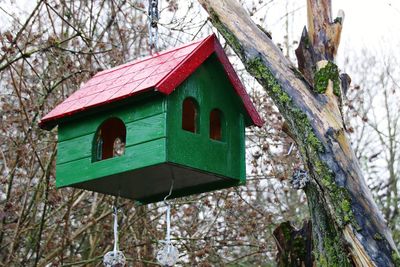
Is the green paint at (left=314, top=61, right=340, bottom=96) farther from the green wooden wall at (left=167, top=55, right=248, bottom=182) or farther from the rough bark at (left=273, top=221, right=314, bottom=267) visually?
the rough bark at (left=273, top=221, right=314, bottom=267)

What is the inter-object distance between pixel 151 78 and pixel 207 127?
0.33m

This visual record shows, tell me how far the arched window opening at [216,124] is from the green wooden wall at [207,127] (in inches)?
1.0

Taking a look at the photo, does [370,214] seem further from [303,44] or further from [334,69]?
[303,44]

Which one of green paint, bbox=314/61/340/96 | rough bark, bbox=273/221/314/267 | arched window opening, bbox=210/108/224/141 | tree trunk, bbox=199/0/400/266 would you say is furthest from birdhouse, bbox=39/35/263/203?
rough bark, bbox=273/221/314/267

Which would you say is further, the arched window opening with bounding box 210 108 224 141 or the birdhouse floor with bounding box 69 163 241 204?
the arched window opening with bounding box 210 108 224 141

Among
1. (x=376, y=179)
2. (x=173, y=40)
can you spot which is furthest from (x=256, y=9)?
(x=376, y=179)

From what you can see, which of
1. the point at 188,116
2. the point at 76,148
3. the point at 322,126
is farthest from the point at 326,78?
the point at 76,148

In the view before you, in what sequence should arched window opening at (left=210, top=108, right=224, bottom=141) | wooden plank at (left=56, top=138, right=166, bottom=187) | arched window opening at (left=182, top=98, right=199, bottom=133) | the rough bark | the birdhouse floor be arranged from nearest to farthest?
1. wooden plank at (left=56, top=138, right=166, bottom=187)
2. the birdhouse floor
3. arched window opening at (left=210, top=108, right=224, bottom=141)
4. arched window opening at (left=182, top=98, right=199, bottom=133)
5. the rough bark

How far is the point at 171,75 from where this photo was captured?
8.41 ft

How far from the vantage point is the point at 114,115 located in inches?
107

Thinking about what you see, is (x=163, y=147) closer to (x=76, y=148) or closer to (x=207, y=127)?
(x=207, y=127)

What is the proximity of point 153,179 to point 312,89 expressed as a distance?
2.56 feet

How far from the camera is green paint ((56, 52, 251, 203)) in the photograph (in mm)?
2537

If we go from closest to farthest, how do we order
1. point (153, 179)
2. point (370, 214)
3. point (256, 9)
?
1. point (370, 214)
2. point (153, 179)
3. point (256, 9)
